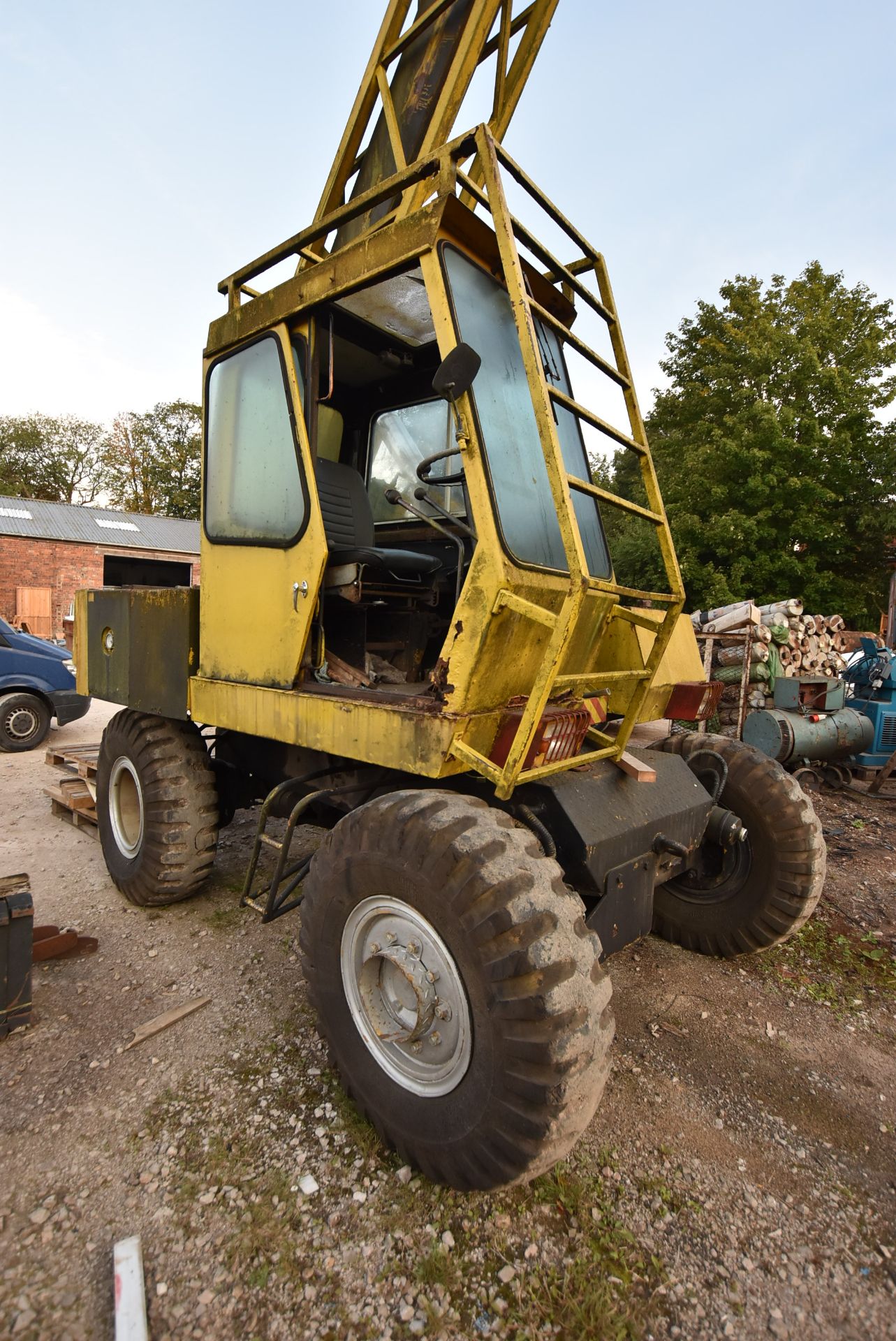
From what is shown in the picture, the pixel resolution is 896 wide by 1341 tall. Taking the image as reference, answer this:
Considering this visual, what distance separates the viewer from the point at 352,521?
3.53m

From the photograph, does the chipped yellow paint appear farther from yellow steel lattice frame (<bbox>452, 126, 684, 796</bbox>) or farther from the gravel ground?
the gravel ground

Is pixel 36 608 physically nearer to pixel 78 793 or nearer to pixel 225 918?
pixel 78 793

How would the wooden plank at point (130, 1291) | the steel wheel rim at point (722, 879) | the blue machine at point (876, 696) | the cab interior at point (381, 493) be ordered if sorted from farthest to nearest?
the blue machine at point (876, 696) → the steel wheel rim at point (722, 879) → the cab interior at point (381, 493) → the wooden plank at point (130, 1291)

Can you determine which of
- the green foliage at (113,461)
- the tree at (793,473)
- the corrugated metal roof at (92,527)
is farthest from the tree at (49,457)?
the tree at (793,473)

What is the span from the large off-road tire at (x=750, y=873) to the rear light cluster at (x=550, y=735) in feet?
4.57

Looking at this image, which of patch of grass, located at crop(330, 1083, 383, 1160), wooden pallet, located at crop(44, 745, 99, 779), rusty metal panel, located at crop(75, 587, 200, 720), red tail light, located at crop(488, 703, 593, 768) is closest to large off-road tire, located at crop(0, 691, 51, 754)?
wooden pallet, located at crop(44, 745, 99, 779)

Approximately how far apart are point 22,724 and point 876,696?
10.6 meters

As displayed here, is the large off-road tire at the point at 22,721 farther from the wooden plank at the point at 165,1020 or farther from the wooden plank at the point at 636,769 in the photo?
the wooden plank at the point at 636,769

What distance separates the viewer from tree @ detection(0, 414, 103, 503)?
139ft

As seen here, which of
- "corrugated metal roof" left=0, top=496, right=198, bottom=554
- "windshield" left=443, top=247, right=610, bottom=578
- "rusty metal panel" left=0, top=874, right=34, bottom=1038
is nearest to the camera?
"windshield" left=443, top=247, right=610, bottom=578

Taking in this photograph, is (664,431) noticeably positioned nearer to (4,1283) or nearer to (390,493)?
(390,493)

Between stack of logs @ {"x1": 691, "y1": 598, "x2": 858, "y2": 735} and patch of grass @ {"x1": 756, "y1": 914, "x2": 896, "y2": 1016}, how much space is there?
18.2 feet

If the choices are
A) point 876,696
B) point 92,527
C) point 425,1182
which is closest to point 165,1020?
point 425,1182

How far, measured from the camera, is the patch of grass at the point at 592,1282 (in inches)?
66.2
